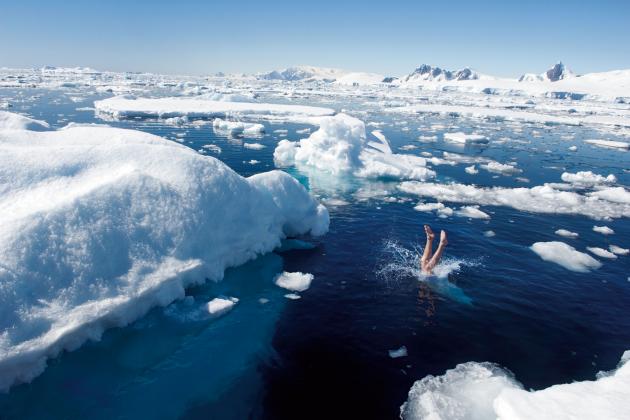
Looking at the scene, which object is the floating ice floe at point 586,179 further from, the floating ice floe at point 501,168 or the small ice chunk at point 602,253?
the small ice chunk at point 602,253

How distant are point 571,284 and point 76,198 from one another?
17041 millimetres

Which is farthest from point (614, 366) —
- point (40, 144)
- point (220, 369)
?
point (40, 144)

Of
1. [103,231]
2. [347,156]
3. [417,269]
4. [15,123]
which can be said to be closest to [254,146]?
[347,156]

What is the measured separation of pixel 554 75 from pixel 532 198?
6615 inches

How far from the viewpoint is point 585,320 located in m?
12.8

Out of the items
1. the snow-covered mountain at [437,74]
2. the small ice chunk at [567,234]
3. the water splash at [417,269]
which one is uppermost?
the snow-covered mountain at [437,74]

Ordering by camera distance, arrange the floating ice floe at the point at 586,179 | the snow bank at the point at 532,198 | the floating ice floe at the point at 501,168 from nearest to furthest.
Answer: the snow bank at the point at 532,198 → the floating ice floe at the point at 586,179 → the floating ice floe at the point at 501,168

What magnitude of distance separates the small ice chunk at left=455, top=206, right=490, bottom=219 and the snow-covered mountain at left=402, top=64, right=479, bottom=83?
559 ft

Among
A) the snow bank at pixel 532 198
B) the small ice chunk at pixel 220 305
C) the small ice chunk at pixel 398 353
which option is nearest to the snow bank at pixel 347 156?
the snow bank at pixel 532 198

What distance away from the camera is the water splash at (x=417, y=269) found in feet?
46.5

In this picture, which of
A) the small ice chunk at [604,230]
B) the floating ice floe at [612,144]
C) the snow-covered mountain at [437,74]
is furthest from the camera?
the snow-covered mountain at [437,74]

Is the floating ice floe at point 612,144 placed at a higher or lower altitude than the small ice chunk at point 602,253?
higher

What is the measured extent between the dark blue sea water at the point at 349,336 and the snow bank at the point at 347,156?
10.1 m

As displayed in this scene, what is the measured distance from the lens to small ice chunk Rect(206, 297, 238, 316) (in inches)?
464
